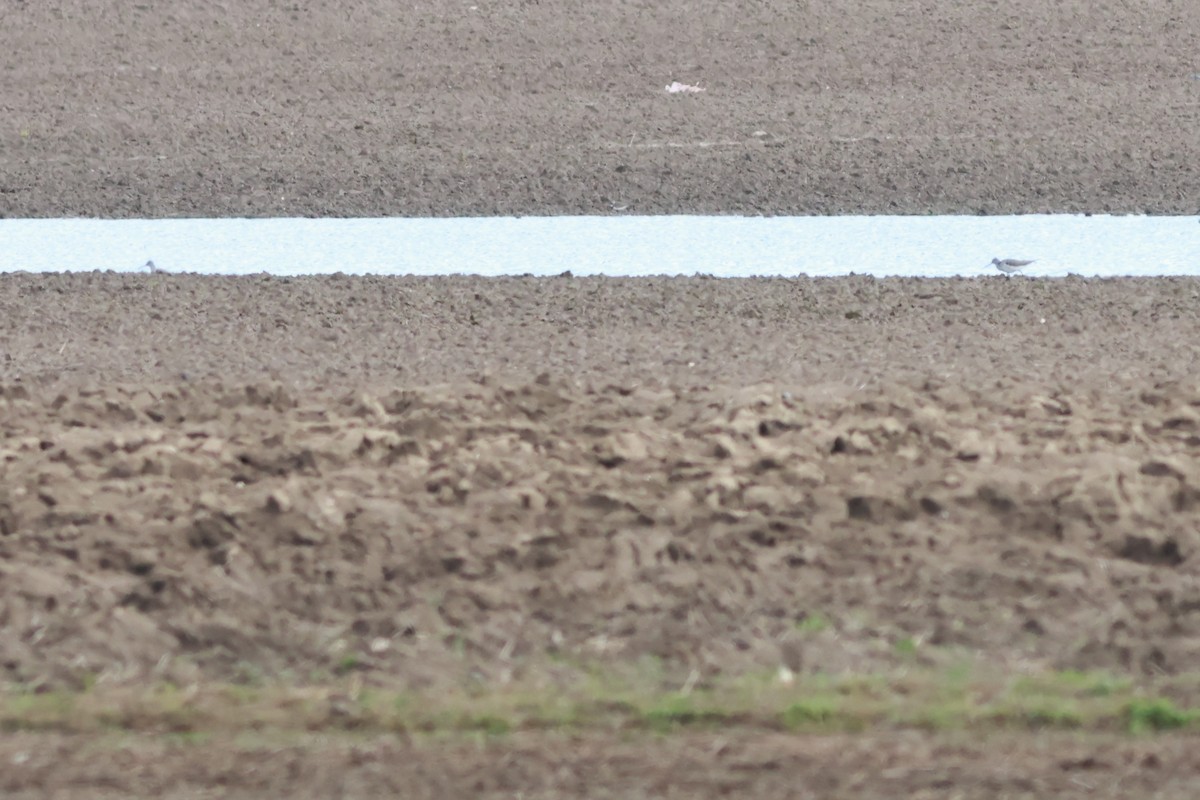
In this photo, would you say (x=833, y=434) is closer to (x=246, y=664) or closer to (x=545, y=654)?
(x=545, y=654)

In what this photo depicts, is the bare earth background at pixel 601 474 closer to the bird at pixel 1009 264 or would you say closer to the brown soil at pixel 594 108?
the brown soil at pixel 594 108

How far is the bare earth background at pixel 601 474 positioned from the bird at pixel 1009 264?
343mm

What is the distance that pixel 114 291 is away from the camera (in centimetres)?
741

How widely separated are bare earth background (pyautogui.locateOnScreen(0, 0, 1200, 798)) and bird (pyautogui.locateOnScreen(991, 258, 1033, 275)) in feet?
1.13

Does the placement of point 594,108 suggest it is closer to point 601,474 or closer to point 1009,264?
point 1009,264

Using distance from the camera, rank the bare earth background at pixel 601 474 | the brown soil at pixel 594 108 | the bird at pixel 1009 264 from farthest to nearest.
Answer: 1. the brown soil at pixel 594 108
2. the bird at pixel 1009 264
3. the bare earth background at pixel 601 474

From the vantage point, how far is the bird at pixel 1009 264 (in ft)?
24.9

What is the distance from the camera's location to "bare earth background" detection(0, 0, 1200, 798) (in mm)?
3443

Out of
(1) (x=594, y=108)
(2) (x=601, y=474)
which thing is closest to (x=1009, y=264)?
(2) (x=601, y=474)

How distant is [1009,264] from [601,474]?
149 inches

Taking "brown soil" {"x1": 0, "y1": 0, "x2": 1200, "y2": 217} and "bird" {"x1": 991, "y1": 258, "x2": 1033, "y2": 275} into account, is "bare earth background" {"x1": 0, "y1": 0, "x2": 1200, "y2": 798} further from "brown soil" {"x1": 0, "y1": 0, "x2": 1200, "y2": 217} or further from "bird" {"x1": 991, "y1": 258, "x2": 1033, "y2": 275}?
"bird" {"x1": 991, "y1": 258, "x2": 1033, "y2": 275}

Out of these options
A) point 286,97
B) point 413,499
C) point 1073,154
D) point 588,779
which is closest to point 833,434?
point 413,499

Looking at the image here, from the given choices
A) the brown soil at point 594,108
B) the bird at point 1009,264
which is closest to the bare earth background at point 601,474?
the brown soil at point 594,108

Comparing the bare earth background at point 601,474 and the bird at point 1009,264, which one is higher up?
the bird at point 1009,264
